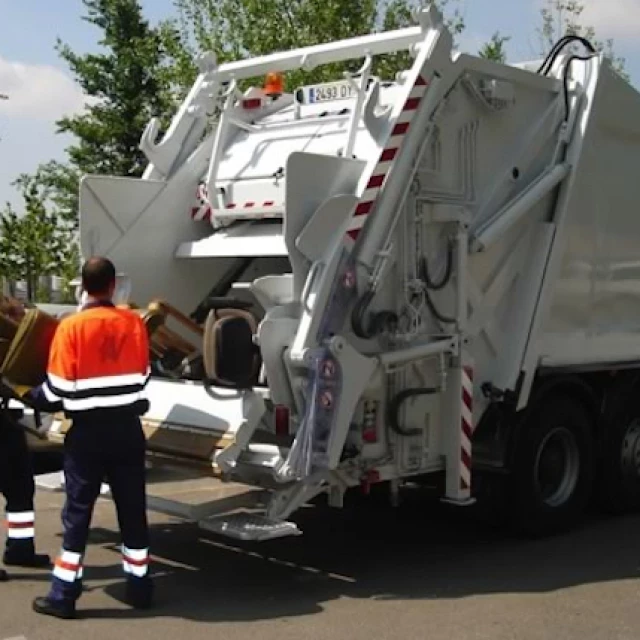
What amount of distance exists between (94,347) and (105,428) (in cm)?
37

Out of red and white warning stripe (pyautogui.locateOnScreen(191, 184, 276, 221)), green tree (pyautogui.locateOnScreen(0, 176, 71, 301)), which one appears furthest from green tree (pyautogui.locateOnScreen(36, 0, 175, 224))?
red and white warning stripe (pyautogui.locateOnScreen(191, 184, 276, 221))

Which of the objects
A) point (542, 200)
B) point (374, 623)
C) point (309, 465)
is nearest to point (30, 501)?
point (309, 465)

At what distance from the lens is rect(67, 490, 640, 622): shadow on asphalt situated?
5.70m

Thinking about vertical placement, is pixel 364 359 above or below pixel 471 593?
above

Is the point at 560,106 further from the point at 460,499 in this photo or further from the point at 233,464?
the point at 233,464

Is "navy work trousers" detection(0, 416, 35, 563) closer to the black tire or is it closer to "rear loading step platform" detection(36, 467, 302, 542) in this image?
"rear loading step platform" detection(36, 467, 302, 542)

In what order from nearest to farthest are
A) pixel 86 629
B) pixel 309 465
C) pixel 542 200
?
1. pixel 86 629
2. pixel 309 465
3. pixel 542 200

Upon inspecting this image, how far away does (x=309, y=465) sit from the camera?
559 centimetres

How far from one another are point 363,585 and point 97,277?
6.83 ft

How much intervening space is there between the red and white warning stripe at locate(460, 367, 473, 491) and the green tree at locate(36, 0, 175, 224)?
2052cm

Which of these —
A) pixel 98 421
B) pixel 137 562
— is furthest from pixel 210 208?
pixel 137 562

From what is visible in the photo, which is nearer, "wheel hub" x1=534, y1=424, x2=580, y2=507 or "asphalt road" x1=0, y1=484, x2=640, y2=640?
"asphalt road" x1=0, y1=484, x2=640, y2=640

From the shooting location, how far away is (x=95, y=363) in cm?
528

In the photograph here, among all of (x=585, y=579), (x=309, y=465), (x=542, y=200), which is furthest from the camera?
(x=542, y=200)
